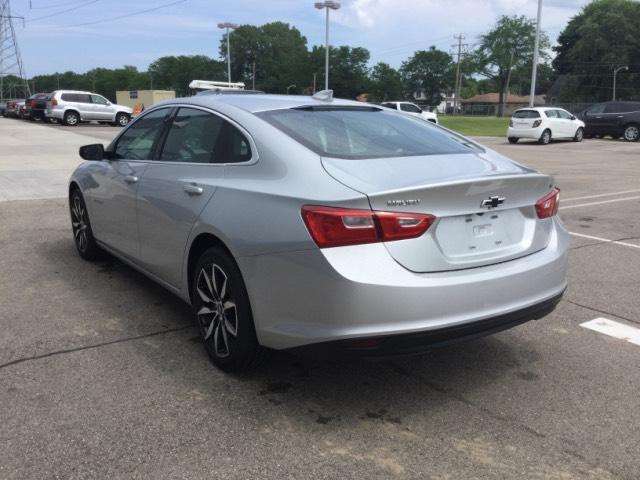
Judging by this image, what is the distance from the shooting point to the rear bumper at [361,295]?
276 centimetres

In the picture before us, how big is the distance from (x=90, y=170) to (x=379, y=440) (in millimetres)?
3694

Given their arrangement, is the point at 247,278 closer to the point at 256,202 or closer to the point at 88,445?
the point at 256,202

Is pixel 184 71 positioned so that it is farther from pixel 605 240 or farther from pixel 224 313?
pixel 224 313

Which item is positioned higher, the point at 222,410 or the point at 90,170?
the point at 90,170

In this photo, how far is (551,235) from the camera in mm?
3521

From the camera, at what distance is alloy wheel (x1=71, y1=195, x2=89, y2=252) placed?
5.67m

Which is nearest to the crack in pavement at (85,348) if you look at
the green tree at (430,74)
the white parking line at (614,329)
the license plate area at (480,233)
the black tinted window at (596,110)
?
the license plate area at (480,233)

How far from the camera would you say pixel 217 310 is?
3.50 meters

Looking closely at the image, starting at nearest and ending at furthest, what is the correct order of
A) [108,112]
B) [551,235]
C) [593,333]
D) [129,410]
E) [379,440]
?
[379,440] < [129,410] < [551,235] < [593,333] < [108,112]

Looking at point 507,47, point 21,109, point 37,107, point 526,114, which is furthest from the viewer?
point 507,47

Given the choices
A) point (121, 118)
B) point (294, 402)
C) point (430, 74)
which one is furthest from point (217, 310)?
point (430, 74)

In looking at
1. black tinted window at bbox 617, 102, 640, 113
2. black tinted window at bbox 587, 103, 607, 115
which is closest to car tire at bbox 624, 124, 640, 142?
black tinted window at bbox 617, 102, 640, 113

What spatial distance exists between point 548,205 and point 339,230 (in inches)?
56.4

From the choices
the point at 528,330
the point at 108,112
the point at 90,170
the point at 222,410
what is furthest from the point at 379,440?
the point at 108,112
